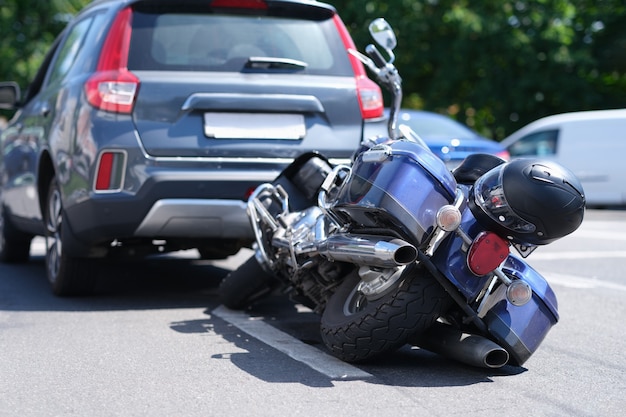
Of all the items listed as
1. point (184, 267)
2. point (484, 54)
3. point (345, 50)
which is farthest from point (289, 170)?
point (484, 54)

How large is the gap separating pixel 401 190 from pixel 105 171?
2282mm

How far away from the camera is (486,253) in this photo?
4.28 metres

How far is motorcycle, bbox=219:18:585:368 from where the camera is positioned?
419cm

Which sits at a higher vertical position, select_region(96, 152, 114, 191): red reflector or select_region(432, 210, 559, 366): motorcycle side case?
select_region(432, 210, 559, 366): motorcycle side case

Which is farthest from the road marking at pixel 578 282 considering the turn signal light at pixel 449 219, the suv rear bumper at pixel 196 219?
the turn signal light at pixel 449 219

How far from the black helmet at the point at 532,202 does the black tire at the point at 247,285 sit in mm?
2006

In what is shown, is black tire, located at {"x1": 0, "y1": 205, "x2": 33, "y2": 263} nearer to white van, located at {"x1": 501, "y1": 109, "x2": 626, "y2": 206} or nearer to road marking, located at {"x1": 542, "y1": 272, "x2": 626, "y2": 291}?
road marking, located at {"x1": 542, "y1": 272, "x2": 626, "y2": 291}

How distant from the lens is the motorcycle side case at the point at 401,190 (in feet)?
14.4

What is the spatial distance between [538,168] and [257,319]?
92.5 inches

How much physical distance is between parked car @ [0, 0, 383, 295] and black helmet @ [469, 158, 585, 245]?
2.21m

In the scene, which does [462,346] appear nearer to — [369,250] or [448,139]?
[369,250]

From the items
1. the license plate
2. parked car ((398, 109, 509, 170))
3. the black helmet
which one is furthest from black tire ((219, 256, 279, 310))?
parked car ((398, 109, 509, 170))

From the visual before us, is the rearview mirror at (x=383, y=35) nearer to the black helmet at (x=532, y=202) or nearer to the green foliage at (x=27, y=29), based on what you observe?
the black helmet at (x=532, y=202)

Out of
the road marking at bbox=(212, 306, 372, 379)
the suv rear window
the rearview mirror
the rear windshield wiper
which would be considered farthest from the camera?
the rear windshield wiper
